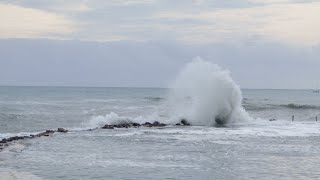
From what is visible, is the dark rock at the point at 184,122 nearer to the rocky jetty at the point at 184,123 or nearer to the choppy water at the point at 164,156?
the rocky jetty at the point at 184,123

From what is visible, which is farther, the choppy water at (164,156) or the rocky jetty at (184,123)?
the rocky jetty at (184,123)

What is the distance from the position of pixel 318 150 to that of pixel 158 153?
791 cm

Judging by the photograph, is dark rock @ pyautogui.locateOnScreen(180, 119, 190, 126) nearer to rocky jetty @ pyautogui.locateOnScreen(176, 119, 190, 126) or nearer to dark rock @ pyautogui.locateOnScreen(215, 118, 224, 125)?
rocky jetty @ pyautogui.locateOnScreen(176, 119, 190, 126)

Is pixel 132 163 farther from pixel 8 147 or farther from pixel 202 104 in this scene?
pixel 202 104

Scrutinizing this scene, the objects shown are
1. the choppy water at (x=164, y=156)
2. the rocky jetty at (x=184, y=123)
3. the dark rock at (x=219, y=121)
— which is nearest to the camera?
the choppy water at (x=164, y=156)

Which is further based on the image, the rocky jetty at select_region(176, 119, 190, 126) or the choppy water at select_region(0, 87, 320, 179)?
the rocky jetty at select_region(176, 119, 190, 126)

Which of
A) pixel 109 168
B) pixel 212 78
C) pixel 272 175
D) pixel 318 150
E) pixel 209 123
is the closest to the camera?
pixel 272 175

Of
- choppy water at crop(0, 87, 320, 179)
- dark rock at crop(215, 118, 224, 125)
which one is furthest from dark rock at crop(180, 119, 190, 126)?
choppy water at crop(0, 87, 320, 179)

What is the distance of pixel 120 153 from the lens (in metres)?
23.3

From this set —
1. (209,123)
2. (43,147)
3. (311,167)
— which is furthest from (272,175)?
(209,123)

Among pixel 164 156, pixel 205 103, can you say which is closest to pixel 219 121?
pixel 205 103

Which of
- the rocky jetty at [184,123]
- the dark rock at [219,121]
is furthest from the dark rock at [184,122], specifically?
the dark rock at [219,121]

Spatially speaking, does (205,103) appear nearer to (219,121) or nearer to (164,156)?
(219,121)

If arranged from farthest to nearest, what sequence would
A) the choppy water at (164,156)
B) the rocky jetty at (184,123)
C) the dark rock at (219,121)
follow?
the dark rock at (219,121), the rocky jetty at (184,123), the choppy water at (164,156)
